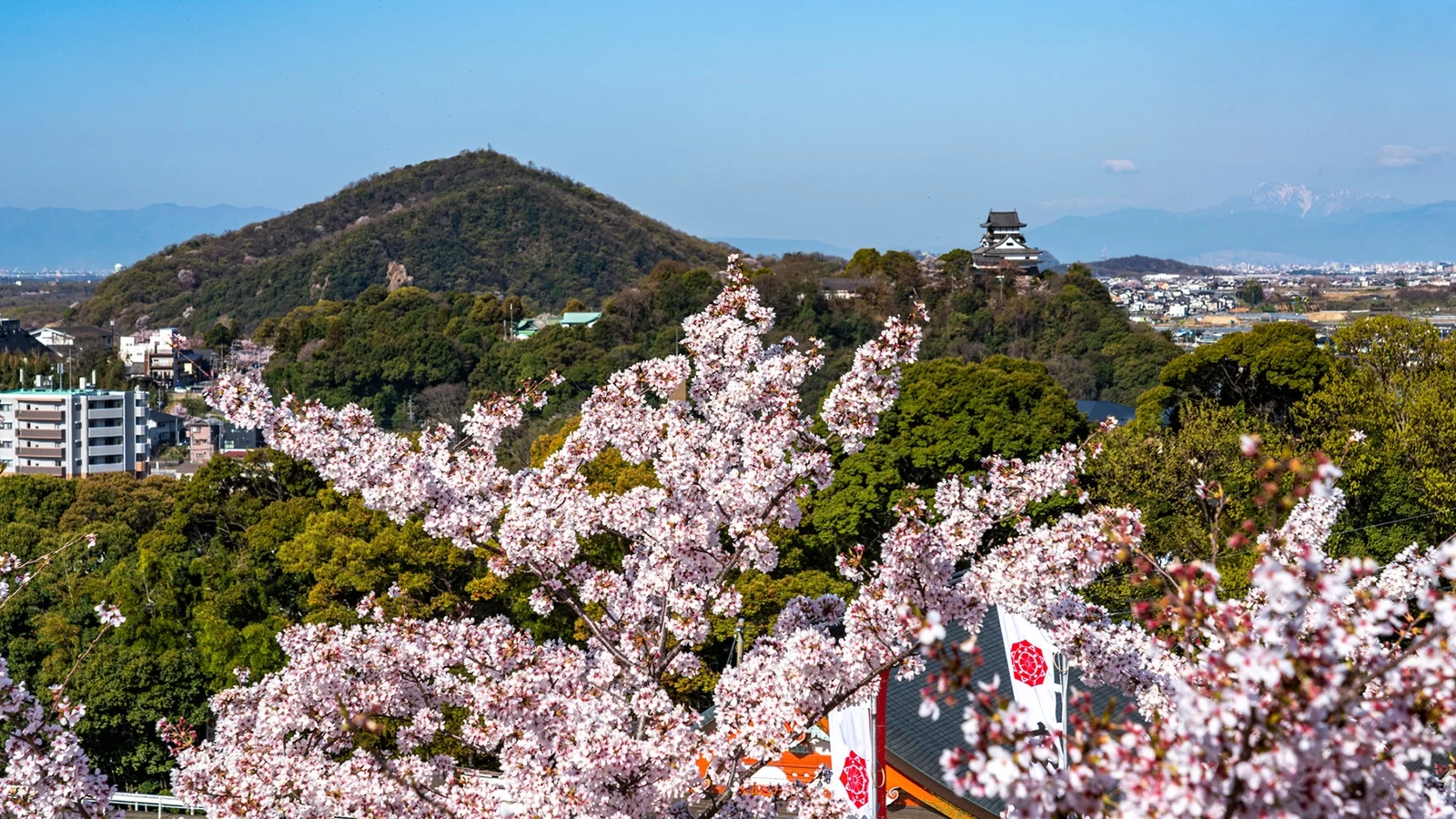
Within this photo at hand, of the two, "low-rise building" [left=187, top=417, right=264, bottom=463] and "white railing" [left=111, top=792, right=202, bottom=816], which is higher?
"white railing" [left=111, top=792, right=202, bottom=816]

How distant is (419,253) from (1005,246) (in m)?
55.1

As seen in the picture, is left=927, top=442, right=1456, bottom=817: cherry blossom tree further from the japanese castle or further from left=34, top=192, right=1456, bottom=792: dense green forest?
the japanese castle

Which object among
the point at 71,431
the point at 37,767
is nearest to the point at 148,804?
the point at 37,767

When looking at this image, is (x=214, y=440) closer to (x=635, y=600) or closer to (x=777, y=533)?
(x=777, y=533)

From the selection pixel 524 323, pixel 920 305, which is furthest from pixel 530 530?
pixel 524 323

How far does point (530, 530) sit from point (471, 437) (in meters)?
1.26

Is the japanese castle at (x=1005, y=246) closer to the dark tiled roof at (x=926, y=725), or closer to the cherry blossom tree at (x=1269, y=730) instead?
the dark tiled roof at (x=926, y=725)

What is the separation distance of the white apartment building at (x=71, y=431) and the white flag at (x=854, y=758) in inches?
1791

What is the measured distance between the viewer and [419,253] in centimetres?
10638

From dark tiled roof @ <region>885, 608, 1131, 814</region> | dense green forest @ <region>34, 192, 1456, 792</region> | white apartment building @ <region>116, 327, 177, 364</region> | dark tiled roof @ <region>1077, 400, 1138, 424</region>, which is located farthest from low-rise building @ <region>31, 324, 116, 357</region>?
dark tiled roof @ <region>885, 608, 1131, 814</region>

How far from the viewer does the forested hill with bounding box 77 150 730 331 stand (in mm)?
100750

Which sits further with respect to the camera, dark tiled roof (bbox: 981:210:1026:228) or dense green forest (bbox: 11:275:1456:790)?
dark tiled roof (bbox: 981:210:1026:228)

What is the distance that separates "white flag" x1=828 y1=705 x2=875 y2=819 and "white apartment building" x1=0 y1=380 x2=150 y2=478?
45.5 metres

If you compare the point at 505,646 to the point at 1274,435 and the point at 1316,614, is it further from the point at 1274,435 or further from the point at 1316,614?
the point at 1274,435
